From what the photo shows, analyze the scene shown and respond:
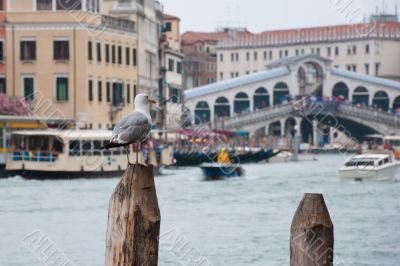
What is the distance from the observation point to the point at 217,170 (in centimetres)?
3600

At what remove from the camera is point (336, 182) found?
35.4 meters

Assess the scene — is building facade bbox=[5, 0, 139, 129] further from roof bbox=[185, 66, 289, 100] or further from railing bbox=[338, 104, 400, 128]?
roof bbox=[185, 66, 289, 100]

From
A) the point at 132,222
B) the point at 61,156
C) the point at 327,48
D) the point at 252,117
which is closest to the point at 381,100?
the point at 327,48

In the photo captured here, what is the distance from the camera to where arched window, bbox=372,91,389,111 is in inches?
3416

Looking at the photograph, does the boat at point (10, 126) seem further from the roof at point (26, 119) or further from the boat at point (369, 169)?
the boat at point (369, 169)

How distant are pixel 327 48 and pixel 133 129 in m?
93.4

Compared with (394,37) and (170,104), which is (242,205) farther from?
(394,37)

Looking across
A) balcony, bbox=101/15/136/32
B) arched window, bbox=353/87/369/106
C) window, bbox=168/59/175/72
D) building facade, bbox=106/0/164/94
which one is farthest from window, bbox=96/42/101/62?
arched window, bbox=353/87/369/106

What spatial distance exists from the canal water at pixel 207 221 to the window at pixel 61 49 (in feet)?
34.7

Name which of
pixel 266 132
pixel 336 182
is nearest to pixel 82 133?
pixel 336 182

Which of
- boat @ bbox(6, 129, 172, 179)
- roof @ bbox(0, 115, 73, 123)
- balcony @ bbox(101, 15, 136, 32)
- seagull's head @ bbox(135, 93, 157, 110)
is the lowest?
boat @ bbox(6, 129, 172, 179)

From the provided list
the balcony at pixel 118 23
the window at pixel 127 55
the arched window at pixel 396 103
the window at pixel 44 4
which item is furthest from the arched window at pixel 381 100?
the window at pixel 44 4

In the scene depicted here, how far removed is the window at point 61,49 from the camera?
4400 centimetres

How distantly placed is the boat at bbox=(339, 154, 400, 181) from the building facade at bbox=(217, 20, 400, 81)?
183ft
